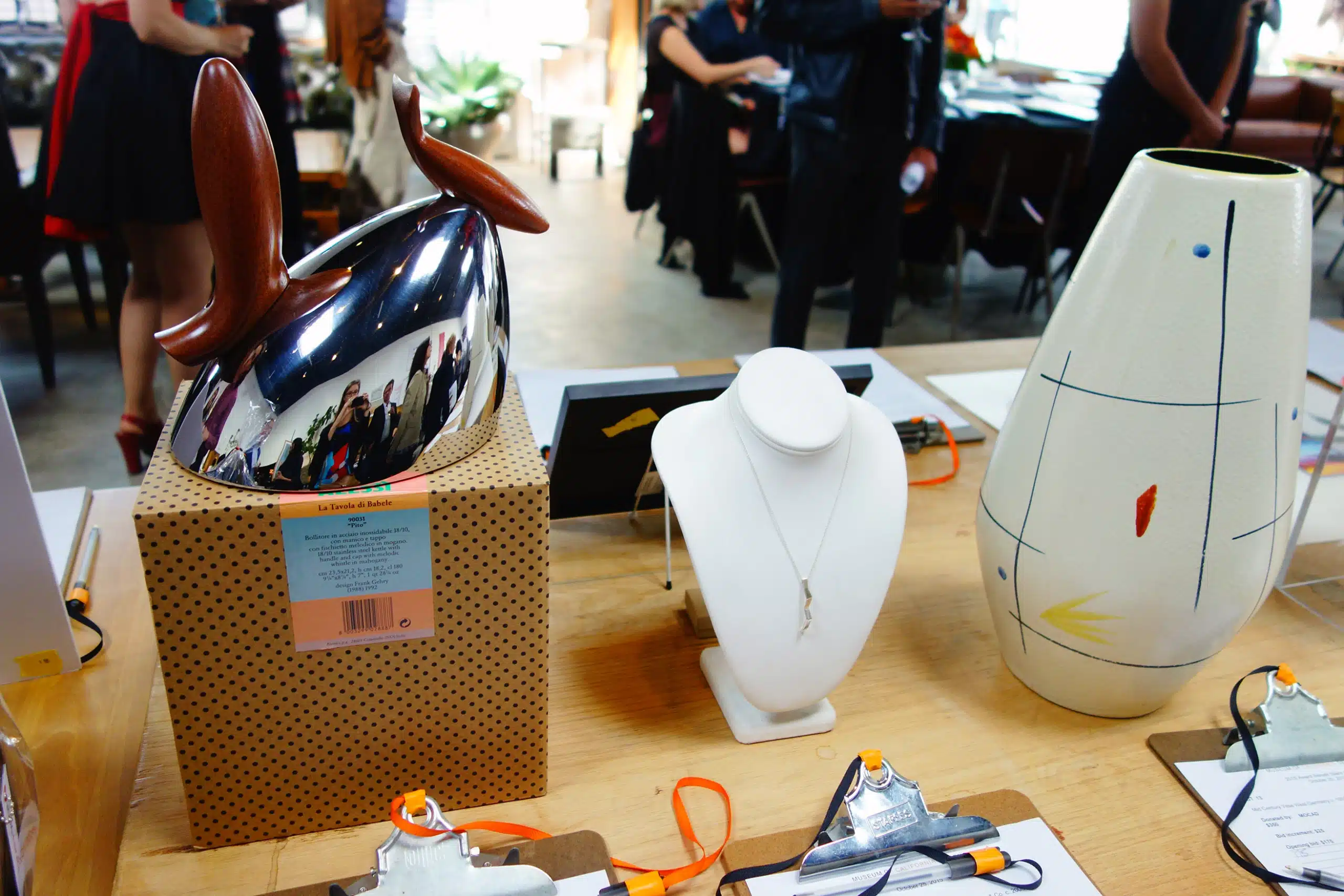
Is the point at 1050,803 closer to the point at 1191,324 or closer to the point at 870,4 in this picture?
the point at 1191,324

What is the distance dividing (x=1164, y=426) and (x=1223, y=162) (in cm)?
19

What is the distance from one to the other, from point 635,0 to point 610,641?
5.70 m

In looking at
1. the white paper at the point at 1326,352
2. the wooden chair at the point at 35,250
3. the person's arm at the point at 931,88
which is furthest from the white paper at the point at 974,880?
the wooden chair at the point at 35,250

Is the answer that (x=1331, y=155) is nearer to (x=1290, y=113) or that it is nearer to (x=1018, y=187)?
(x=1290, y=113)

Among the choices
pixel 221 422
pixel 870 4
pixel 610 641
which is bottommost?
pixel 610 641

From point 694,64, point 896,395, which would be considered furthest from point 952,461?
point 694,64

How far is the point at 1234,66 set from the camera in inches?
75.9

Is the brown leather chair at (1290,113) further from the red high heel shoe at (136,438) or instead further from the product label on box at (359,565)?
the product label on box at (359,565)

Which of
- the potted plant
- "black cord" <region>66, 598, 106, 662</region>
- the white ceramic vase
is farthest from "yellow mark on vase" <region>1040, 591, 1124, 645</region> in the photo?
the potted plant

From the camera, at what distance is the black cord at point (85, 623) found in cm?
77

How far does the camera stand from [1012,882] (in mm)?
587

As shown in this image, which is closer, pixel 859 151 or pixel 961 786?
pixel 961 786

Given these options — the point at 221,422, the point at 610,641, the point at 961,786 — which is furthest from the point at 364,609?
the point at 961,786

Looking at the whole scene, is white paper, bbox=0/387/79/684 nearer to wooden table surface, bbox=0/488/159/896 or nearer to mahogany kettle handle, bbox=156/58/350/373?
wooden table surface, bbox=0/488/159/896
